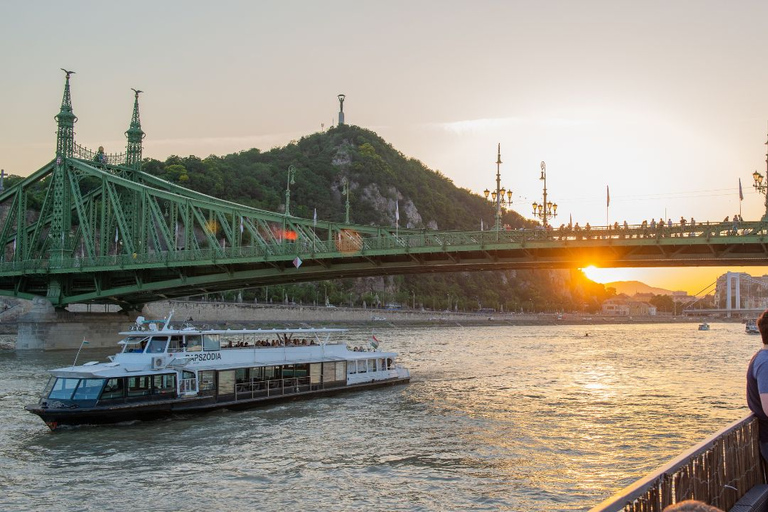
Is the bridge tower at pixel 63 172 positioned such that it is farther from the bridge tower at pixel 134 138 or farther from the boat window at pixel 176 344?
the boat window at pixel 176 344

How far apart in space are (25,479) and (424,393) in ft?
70.0

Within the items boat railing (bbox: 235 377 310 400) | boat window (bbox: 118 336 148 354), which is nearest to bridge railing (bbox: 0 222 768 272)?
boat railing (bbox: 235 377 310 400)

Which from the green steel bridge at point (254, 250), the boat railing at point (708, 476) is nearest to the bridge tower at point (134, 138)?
the green steel bridge at point (254, 250)

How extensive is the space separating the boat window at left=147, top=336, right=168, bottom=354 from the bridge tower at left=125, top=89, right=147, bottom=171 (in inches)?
2186

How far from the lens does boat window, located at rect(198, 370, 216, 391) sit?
31.0 metres

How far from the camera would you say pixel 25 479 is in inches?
793

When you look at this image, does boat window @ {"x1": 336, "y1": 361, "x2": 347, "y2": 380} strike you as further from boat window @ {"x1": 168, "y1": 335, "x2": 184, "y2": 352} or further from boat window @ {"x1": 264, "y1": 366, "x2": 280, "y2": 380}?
boat window @ {"x1": 168, "y1": 335, "x2": 184, "y2": 352}

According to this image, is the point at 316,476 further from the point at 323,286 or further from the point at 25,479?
the point at 323,286

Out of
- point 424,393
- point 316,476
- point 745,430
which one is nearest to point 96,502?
point 316,476

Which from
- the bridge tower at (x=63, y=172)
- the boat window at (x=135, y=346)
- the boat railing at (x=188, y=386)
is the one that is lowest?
the boat railing at (x=188, y=386)

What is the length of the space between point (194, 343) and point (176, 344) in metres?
0.90

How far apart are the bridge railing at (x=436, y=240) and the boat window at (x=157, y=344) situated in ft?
76.0

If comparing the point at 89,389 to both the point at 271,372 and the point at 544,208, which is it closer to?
the point at 271,372

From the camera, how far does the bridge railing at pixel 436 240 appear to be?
43656 millimetres
